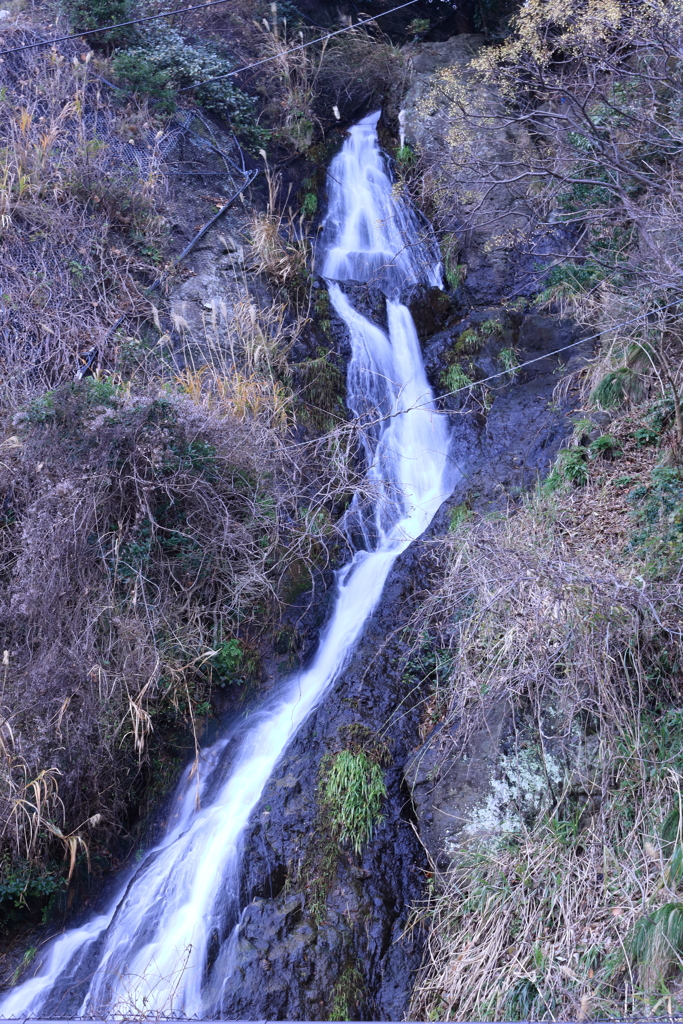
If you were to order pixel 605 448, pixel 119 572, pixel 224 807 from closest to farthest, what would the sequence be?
pixel 224 807 < pixel 119 572 < pixel 605 448

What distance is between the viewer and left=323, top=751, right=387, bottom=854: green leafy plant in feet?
16.5

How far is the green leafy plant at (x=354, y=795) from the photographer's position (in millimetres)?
5039

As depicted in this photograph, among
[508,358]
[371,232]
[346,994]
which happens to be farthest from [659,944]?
[371,232]

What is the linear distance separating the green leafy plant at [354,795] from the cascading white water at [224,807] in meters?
0.54

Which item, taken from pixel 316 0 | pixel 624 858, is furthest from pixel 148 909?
pixel 316 0

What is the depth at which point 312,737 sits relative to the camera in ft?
18.6

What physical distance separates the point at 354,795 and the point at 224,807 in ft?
3.22

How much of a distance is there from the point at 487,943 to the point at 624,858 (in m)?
0.93

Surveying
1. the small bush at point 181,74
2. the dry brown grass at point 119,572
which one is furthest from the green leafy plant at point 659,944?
the small bush at point 181,74

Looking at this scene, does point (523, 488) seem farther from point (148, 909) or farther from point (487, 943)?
point (148, 909)

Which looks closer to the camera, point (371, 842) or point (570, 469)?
point (371, 842)

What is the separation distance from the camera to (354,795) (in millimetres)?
5180

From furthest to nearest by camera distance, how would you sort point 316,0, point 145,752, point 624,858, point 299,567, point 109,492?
point 316,0
point 299,567
point 109,492
point 145,752
point 624,858

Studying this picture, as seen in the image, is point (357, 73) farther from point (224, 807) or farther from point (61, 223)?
point (224, 807)
